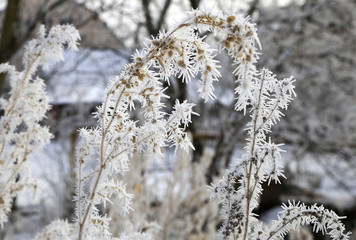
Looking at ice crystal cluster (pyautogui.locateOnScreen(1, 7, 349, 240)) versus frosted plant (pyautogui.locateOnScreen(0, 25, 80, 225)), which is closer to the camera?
ice crystal cluster (pyautogui.locateOnScreen(1, 7, 349, 240))

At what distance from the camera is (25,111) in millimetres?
1371

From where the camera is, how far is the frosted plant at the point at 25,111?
1345mm

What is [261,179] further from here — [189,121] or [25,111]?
[25,111]

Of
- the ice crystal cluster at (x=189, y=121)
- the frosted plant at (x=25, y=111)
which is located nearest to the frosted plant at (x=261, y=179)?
the ice crystal cluster at (x=189, y=121)

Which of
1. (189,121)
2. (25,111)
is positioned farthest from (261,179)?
(25,111)

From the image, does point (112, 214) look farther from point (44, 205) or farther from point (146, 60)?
point (44, 205)

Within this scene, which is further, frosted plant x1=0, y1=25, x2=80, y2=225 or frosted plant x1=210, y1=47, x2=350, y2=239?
frosted plant x1=0, y1=25, x2=80, y2=225

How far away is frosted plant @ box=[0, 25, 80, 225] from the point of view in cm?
134

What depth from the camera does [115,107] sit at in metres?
0.94

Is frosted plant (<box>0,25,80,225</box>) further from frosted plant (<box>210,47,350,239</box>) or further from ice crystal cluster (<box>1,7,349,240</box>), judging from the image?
frosted plant (<box>210,47,350,239</box>)

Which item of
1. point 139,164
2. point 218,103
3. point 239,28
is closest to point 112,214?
point 139,164

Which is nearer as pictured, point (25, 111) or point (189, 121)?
point (189, 121)

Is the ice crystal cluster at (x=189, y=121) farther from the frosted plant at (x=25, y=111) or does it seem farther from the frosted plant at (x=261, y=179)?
the frosted plant at (x=25, y=111)

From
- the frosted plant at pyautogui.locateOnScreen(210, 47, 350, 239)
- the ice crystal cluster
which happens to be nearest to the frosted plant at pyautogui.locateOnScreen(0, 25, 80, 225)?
the ice crystal cluster
